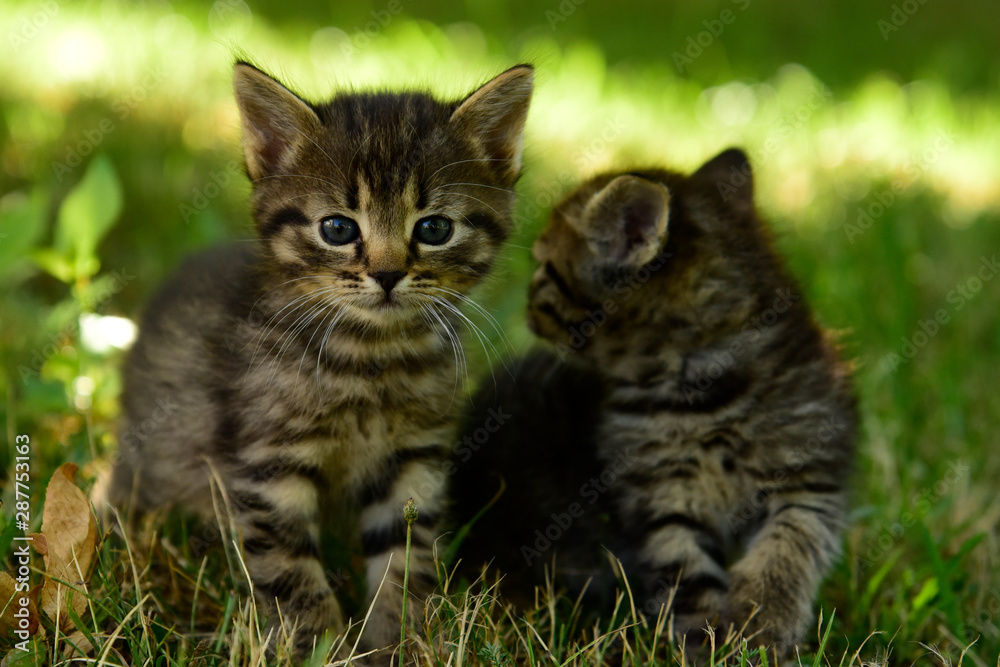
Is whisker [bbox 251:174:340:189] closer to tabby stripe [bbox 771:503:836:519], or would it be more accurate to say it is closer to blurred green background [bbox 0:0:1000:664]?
blurred green background [bbox 0:0:1000:664]

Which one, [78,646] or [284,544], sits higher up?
[284,544]

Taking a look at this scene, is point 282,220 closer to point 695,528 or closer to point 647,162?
point 695,528

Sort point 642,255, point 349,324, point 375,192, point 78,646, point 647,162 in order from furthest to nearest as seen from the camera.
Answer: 1. point 647,162
2. point 642,255
3. point 349,324
4. point 375,192
5. point 78,646

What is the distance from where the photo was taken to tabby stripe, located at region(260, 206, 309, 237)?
2133 millimetres

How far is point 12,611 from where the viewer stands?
6.14 ft

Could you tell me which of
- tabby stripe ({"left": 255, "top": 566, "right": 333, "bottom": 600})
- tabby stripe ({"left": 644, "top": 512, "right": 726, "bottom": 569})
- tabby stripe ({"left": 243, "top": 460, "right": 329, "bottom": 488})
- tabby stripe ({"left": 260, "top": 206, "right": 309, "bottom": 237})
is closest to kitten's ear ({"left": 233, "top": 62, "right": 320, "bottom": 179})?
tabby stripe ({"left": 260, "top": 206, "right": 309, "bottom": 237})

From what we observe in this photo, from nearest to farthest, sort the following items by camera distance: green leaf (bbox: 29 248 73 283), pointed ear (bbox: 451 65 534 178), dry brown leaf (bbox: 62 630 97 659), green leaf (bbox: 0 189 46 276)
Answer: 1. dry brown leaf (bbox: 62 630 97 659)
2. pointed ear (bbox: 451 65 534 178)
3. green leaf (bbox: 0 189 46 276)
4. green leaf (bbox: 29 248 73 283)

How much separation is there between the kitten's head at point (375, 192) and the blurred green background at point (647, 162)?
0.28 m

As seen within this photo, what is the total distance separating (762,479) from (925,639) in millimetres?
558

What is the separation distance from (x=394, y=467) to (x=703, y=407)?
2.62ft

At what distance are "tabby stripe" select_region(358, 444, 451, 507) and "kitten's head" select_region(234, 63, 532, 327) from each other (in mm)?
343

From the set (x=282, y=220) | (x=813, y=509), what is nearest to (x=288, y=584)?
(x=282, y=220)

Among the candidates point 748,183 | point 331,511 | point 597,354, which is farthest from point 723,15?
point 331,511

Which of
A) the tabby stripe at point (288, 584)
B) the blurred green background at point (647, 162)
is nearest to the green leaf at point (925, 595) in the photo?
the blurred green background at point (647, 162)
